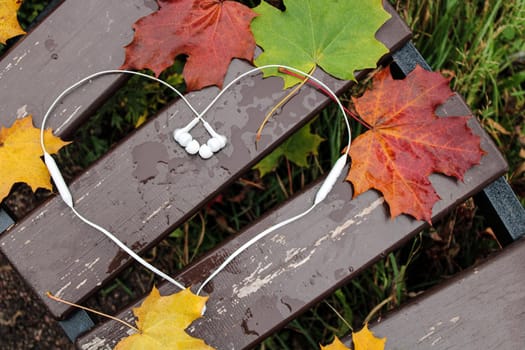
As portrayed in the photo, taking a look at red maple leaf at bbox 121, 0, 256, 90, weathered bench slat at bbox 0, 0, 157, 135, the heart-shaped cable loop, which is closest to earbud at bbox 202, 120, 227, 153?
the heart-shaped cable loop

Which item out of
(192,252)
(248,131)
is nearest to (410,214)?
(248,131)

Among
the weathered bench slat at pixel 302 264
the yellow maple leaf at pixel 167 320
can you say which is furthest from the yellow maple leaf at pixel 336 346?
the yellow maple leaf at pixel 167 320

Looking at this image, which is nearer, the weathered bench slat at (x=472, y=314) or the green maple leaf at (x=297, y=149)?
the weathered bench slat at (x=472, y=314)

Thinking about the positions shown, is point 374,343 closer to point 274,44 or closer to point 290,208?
point 290,208

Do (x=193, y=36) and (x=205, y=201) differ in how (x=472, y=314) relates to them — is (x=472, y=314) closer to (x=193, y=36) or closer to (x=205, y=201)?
(x=205, y=201)

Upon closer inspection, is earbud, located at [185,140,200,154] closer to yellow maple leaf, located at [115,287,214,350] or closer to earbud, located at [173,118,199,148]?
earbud, located at [173,118,199,148]

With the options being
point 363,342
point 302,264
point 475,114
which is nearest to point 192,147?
point 302,264

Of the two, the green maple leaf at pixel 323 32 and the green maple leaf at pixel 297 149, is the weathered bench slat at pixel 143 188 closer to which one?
the green maple leaf at pixel 323 32
